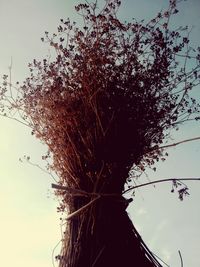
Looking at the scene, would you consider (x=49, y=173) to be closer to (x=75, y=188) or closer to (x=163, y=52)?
(x=75, y=188)

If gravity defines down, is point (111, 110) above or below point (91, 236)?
above

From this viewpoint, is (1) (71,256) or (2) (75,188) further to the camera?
(2) (75,188)

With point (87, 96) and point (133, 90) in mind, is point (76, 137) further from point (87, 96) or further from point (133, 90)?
point (133, 90)

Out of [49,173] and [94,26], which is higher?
[94,26]

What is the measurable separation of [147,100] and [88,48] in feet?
1.81

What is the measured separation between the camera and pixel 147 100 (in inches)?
130

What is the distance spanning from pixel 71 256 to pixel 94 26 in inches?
62.5

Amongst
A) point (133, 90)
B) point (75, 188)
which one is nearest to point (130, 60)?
point (133, 90)

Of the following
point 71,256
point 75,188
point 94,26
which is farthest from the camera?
point 94,26

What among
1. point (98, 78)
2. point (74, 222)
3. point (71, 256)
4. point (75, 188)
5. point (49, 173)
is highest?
point (98, 78)

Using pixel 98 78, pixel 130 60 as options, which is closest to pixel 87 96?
pixel 98 78

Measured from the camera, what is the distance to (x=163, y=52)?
3367mm

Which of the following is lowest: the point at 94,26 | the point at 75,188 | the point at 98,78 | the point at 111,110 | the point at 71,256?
the point at 71,256

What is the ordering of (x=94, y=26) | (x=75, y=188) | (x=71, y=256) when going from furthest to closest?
(x=94, y=26)
(x=75, y=188)
(x=71, y=256)
